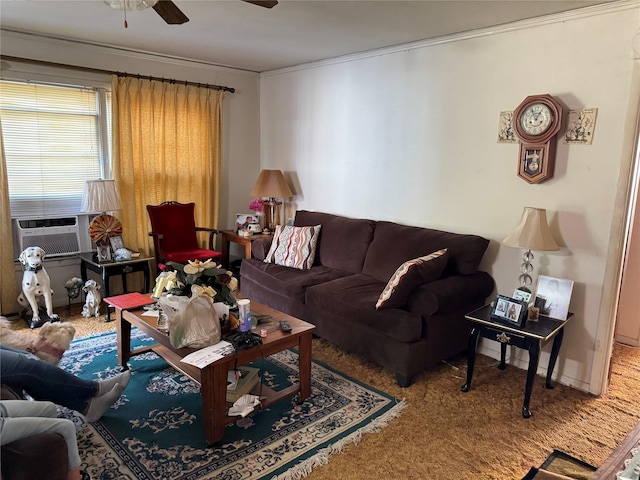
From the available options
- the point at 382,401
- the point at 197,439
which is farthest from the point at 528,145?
the point at 197,439

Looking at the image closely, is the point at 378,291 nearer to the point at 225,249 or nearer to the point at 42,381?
the point at 42,381

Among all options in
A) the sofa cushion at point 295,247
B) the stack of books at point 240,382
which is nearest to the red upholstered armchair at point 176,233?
the sofa cushion at point 295,247

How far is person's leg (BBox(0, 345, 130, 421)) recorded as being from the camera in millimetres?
2020

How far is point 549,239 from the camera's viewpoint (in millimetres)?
2826

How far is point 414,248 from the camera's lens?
353 centimetres

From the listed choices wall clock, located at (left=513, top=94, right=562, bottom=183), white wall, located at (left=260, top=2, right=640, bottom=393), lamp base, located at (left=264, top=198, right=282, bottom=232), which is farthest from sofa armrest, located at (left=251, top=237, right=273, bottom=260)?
wall clock, located at (left=513, top=94, right=562, bottom=183)

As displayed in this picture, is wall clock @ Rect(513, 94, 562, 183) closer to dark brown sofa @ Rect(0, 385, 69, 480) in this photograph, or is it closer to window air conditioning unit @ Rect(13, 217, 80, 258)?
dark brown sofa @ Rect(0, 385, 69, 480)

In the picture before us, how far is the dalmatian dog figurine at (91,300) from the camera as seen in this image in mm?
4012

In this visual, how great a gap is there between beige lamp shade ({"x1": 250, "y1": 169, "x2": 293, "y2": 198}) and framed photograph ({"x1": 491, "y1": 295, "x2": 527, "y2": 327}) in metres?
2.72

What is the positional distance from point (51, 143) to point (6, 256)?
110cm

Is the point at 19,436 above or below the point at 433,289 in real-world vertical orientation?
below

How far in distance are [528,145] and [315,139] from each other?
2.33 metres

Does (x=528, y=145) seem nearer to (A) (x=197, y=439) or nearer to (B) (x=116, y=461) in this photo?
(A) (x=197, y=439)

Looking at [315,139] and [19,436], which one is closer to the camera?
[19,436]
